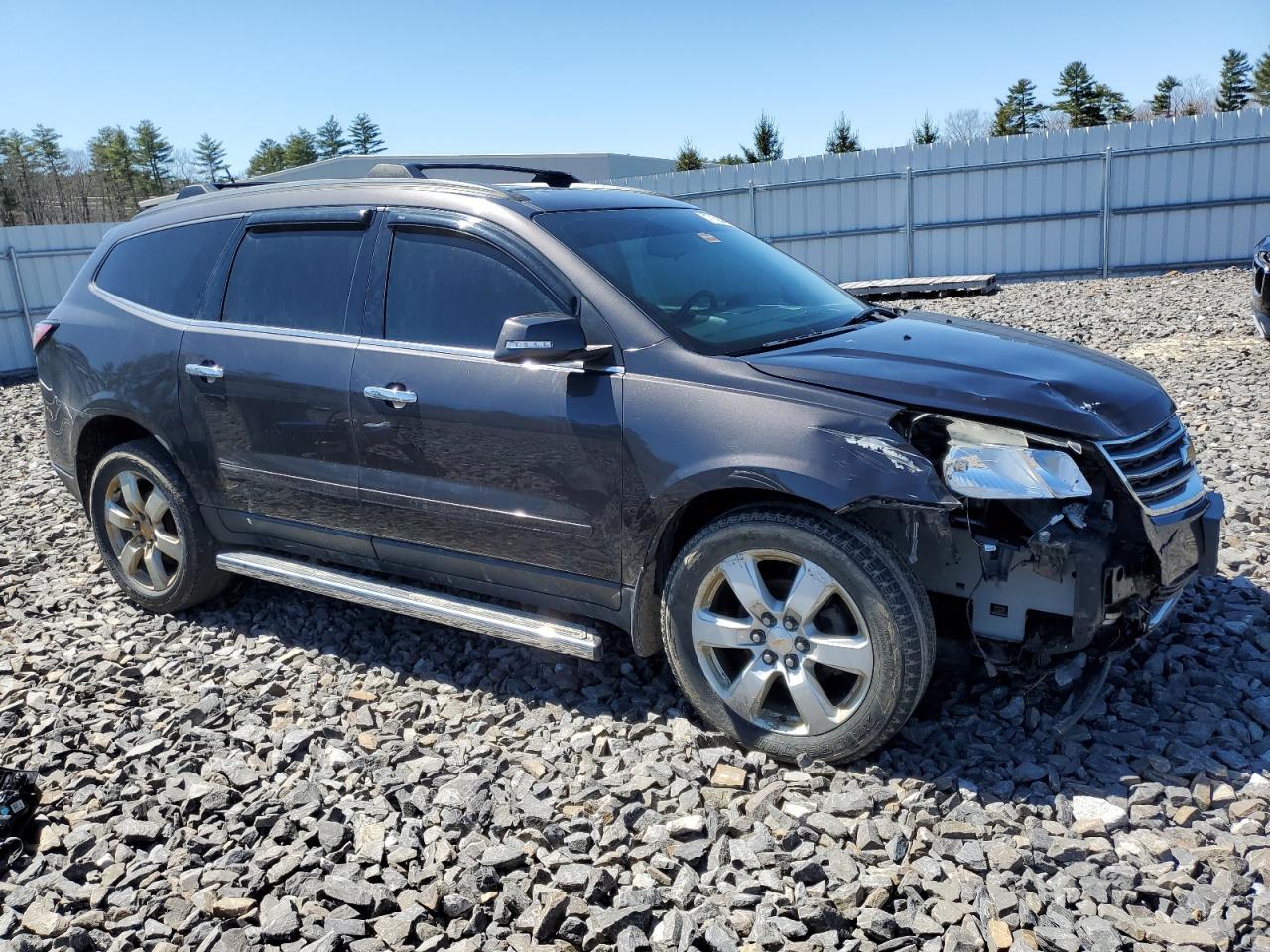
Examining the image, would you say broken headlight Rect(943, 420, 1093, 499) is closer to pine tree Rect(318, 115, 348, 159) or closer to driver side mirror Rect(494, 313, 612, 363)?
driver side mirror Rect(494, 313, 612, 363)

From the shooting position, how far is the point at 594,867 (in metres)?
2.79

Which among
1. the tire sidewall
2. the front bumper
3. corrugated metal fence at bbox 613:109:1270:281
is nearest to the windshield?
the front bumper

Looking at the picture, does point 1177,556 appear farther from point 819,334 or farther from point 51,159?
point 51,159

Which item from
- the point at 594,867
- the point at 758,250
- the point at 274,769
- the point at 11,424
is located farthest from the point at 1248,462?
the point at 11,424

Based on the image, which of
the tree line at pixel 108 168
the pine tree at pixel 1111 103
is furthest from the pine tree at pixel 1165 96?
the tree line at pixel 108 168

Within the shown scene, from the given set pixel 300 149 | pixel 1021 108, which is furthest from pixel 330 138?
pixel 1021 108

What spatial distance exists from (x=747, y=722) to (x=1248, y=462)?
14.0 ft

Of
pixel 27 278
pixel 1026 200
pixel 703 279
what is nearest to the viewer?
pixel 703 279

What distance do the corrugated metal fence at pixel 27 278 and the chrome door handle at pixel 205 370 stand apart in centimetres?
1383

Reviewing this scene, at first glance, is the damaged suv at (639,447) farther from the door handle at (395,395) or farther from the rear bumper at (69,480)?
the rear bumper at (69,480)

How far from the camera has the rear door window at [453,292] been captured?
12.0 feet

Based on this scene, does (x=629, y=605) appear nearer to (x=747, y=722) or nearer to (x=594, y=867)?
(x=747, y=722)

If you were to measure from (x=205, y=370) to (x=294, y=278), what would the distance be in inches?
22.2

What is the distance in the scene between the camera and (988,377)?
10.2ft
